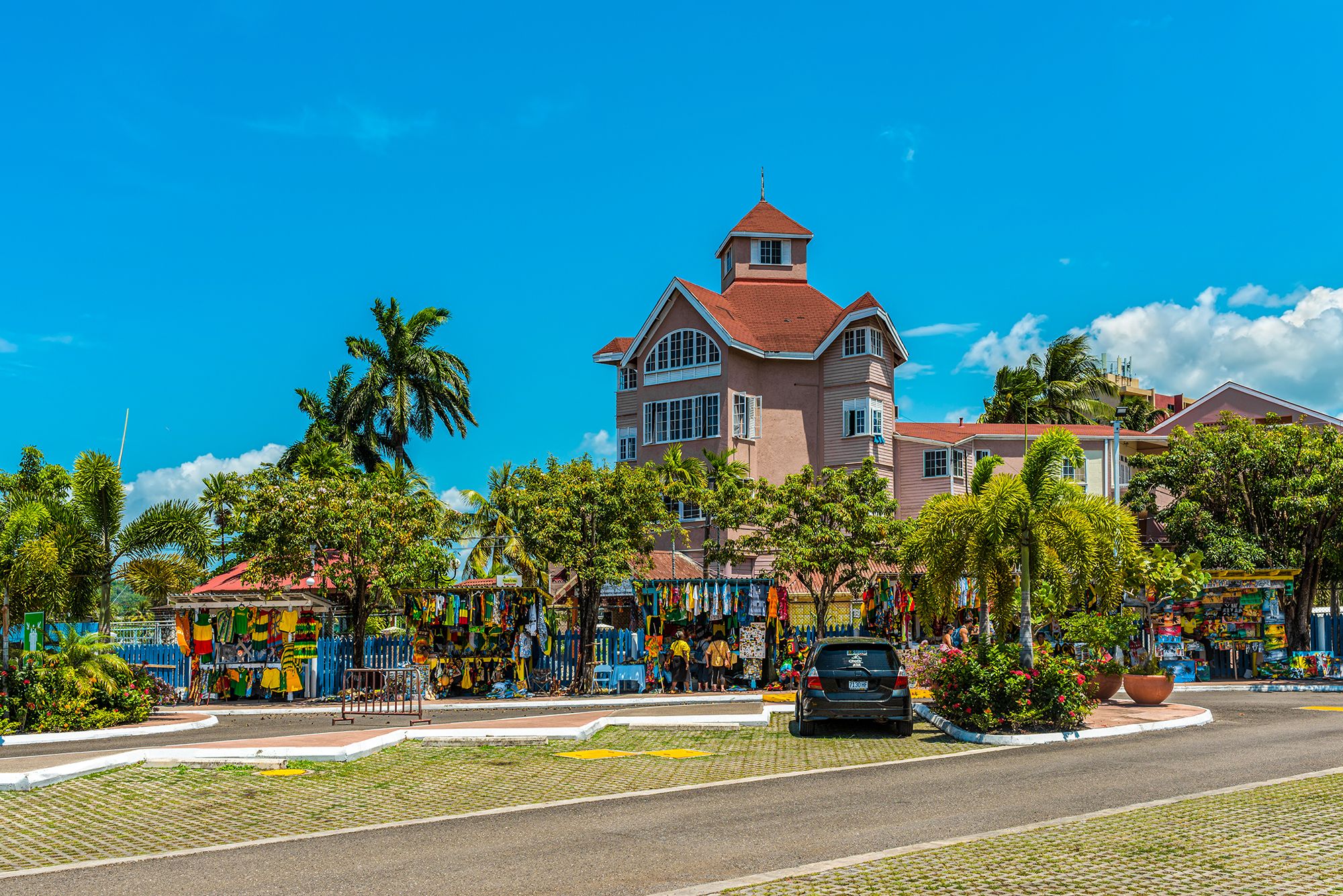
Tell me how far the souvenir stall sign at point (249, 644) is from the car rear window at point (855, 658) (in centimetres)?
1504

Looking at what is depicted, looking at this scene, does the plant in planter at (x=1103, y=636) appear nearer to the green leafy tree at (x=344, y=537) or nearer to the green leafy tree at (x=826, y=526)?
the green leafy tree at (x=826, y=526)

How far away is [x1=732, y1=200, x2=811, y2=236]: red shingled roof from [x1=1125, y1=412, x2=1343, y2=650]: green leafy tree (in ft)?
72.2

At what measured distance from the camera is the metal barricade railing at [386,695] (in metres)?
22.8

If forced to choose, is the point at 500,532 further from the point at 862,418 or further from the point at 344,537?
the point at 862,418

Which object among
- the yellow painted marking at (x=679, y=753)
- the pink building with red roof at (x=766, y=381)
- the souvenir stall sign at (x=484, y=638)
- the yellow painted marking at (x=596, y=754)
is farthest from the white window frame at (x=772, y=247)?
the yellow painted marking at (x=596, y=754)

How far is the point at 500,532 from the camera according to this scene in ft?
101

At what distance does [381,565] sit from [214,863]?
21190 mm

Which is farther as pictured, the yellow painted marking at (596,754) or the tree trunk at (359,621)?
the tree trunk at (359,621)

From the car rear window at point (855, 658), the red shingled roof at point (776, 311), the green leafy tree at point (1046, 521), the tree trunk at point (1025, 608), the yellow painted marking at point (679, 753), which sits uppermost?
the red shingled roof at point (776, 311)

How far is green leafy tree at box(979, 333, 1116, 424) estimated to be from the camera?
62844mm

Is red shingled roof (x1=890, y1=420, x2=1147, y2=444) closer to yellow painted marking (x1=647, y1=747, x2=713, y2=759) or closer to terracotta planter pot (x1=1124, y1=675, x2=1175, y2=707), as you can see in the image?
terracotta planter pot (x1=1124, y1=675, x2=1175, y2=707)

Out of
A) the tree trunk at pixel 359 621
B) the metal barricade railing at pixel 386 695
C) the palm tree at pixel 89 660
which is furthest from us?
the tree trunk at pixel 359 621

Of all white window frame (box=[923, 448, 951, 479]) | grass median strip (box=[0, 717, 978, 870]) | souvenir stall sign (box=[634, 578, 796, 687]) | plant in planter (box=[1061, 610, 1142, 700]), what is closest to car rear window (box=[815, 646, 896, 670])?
grass median strip (box=[0, 717, 978, 870])

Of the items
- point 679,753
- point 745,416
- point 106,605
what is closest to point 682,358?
point 745,416
